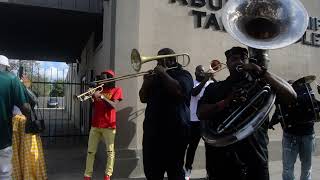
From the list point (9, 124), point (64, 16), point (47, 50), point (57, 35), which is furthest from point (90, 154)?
point (47, 50)

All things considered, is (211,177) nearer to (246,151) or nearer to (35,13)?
(246,151)

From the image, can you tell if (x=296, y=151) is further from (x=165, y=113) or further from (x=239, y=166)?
(x=239, y=166)

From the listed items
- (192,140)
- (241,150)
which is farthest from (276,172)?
(241,150)

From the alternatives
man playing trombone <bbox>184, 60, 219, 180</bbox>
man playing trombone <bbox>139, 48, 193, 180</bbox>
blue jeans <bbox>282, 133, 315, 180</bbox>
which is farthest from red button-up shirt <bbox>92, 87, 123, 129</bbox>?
blue jeans <bbox>282, 133, 315, 180</bbox>

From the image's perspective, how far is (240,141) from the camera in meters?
3.21

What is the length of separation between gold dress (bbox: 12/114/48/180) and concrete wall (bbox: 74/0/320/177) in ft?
4.48

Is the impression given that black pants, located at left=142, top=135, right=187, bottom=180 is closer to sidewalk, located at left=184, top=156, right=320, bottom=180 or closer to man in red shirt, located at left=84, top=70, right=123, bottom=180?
man in red shirt, located at left=84, top=70, right=123, bottom=180

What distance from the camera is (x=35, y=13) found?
9.80m

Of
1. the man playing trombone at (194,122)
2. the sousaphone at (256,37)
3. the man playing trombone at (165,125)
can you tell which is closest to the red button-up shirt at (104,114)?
the man playing trombone at (194,122)

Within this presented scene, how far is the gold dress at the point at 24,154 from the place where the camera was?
593cm

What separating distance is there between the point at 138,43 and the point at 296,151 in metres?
3.21

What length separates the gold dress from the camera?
233 inches

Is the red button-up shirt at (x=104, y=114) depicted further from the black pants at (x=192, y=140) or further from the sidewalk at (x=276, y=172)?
the sidewalk at (x=276, y=172)

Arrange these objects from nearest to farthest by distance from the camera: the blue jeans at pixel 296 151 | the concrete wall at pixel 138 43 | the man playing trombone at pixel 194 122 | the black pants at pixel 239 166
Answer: the black pants at pixel 239 166 → the blue jeans at pixel 296 151 → the man playing trombone at pixel 194 122 → the concrete wall at pixel 138 43
